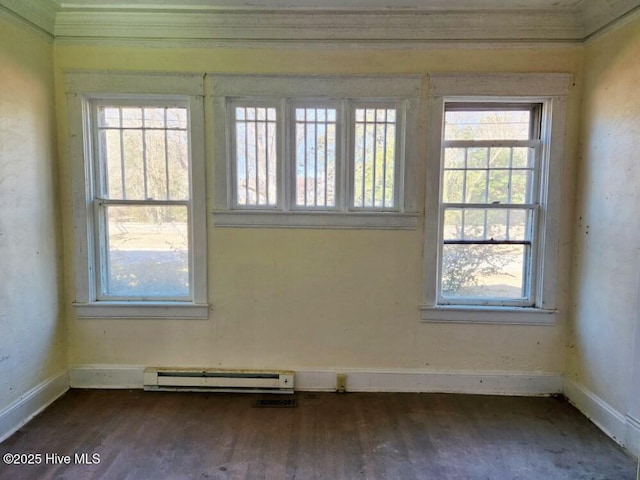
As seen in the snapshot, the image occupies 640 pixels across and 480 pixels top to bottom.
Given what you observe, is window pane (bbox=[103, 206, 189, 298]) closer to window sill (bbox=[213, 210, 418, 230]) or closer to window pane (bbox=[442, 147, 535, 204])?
window sill (bbox=[213, 210, 418, 230])

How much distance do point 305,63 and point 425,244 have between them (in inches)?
62.2

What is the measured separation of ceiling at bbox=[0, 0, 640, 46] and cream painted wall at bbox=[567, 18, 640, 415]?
0.33 meters

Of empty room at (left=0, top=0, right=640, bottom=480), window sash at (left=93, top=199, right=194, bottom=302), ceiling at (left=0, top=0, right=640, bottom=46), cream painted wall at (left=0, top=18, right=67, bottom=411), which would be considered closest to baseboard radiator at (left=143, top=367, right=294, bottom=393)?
empty room at (left=0, top=0, right=640, bottom=480)

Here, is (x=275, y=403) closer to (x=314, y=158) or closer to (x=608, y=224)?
(x=314, y=158)

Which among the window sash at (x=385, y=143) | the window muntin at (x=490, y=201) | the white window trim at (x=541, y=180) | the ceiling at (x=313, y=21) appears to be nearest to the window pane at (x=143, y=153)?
the ceiling at (x=313, y=21)

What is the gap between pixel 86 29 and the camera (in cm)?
256

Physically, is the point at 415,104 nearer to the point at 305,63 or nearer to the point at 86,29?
the point at 305,63

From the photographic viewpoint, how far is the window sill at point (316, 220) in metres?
2.69

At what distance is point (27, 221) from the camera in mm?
2377

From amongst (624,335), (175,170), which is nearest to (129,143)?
(175,170)

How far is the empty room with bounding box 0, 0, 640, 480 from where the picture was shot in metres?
2.36

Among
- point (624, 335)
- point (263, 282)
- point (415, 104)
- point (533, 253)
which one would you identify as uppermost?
point (415, 104)

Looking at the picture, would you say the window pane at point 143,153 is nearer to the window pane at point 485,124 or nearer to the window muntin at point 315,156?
the window muntin at point 315,156

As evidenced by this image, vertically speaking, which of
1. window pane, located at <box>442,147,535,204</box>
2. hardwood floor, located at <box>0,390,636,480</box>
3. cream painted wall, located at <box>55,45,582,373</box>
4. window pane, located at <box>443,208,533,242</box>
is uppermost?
window pane, located at <box>442,147,535,204</box>
